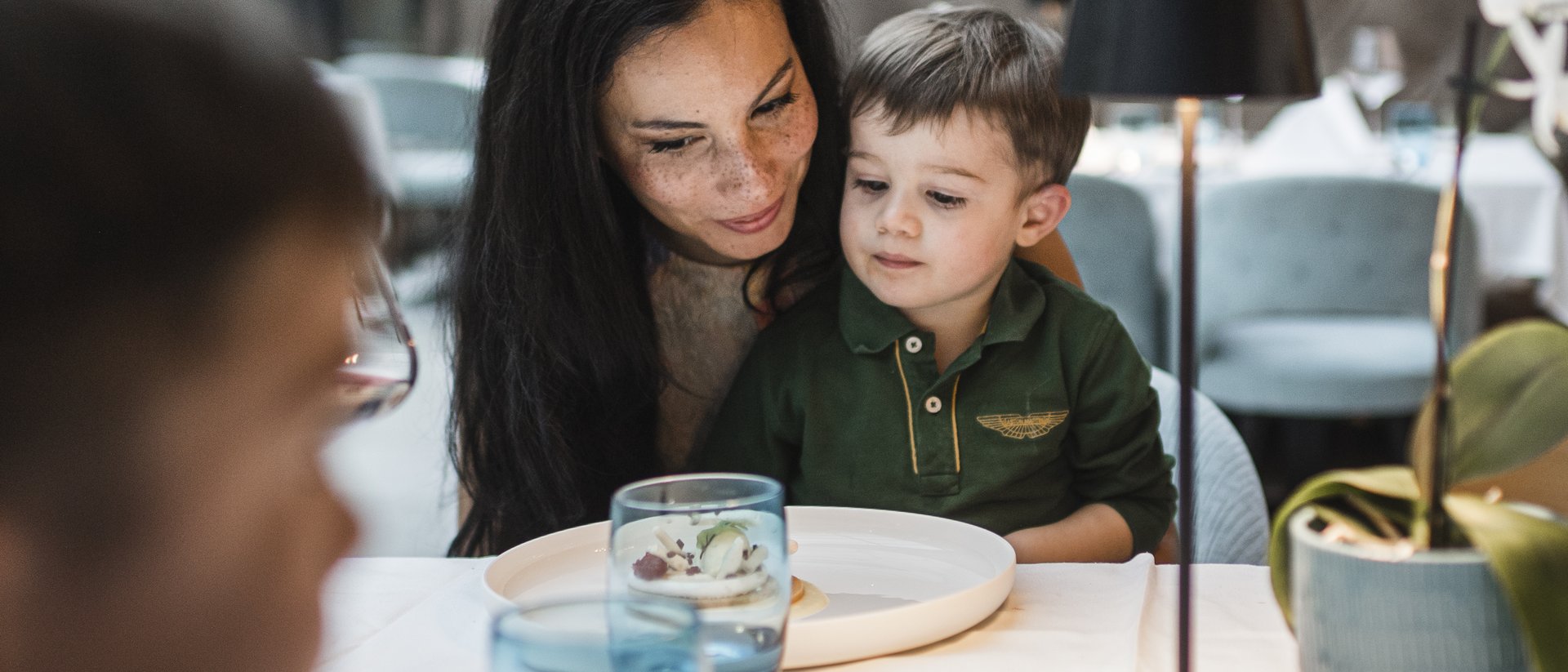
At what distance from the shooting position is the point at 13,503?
0.34 metres

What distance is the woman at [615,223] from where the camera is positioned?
1.36 metres

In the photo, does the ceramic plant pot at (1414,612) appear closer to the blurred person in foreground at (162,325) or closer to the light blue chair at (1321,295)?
the blurred person in foreground at (162,325)

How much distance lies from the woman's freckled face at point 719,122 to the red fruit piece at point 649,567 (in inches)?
27.6

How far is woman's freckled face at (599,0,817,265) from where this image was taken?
135 cm

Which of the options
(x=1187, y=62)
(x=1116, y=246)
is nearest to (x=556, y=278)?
(x=1187, y=62)

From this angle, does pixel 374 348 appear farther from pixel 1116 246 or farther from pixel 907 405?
pixel 1116 246

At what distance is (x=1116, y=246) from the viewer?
3.04 metres

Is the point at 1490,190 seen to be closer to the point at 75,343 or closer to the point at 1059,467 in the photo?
the point at 1059,467

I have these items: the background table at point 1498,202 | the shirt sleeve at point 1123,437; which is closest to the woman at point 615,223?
the shirt sleeve at point 1123,437

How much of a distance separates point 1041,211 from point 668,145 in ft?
1.47

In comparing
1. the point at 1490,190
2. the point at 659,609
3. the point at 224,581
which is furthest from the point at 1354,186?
the point at 224,581

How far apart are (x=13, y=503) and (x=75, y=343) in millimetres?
61

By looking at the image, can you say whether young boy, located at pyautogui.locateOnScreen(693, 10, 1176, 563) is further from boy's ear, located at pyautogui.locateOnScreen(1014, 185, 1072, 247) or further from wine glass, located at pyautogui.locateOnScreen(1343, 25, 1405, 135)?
wine glass, located at pyautogui.locateOnScreen(1343, 25, 1405, 135)

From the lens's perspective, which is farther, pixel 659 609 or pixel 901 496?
pixel 901 496
